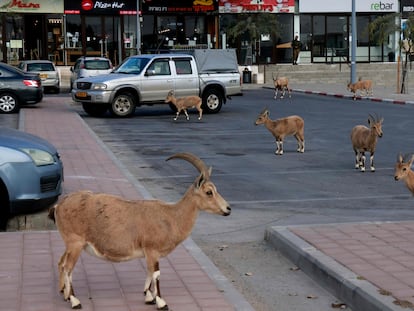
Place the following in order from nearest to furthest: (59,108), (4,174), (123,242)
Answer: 1. (123,242)
2. (4,174)
3. (59,108)

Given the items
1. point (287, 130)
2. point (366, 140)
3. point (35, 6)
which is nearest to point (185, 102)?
point (287, 130)

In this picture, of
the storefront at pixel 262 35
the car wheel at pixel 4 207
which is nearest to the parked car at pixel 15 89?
the car wheel at pixel 4 207

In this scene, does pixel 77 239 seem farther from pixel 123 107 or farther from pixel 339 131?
pixel 123 107

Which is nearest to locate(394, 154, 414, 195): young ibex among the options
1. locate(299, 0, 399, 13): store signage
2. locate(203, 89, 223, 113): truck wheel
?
locate(203, 89, 223, 113): truck wheel

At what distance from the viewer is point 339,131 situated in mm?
22359

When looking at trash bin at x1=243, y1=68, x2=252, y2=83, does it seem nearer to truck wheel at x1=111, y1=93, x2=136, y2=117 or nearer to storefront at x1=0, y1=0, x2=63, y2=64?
storefront at x1=0, y1=0, x2=63, y2=64

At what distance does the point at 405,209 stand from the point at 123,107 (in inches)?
646

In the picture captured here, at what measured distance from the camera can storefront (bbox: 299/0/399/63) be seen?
53.7 metres

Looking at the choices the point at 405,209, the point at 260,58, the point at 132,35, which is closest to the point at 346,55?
the point at 260,58

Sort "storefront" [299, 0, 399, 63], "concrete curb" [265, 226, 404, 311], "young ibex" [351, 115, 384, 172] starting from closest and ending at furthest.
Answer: "concrete curb" [265, 226, 404, 311] → "young ibex" [351, 115, 384, 172] → "storefront" [299, 0, 399, 63]

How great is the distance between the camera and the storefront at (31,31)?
49281 millimetres

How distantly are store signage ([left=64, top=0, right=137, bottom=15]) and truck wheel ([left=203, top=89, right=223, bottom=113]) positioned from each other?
2382 centimetres

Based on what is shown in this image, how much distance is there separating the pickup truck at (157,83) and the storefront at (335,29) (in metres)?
25.9

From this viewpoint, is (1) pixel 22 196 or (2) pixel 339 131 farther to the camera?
(2) pixel 339 131
